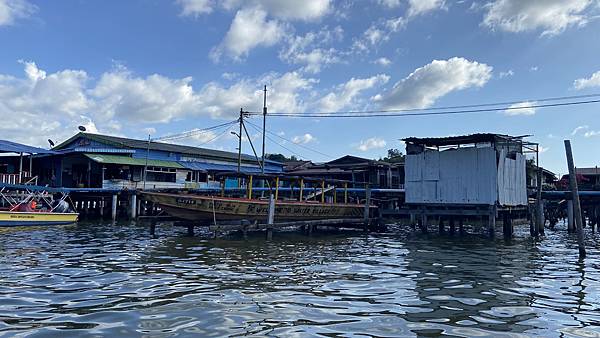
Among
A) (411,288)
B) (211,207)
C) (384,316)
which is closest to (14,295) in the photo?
(384,316)

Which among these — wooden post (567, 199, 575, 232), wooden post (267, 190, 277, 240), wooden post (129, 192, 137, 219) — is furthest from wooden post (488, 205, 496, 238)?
wooden post (129, 192, 137, 219)

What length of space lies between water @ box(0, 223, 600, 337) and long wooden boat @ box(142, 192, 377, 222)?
217cm

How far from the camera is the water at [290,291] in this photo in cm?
654

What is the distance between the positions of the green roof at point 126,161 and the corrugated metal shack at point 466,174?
21.3 metres

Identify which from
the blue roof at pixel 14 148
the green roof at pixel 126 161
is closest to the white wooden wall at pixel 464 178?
the green roof at pixel 126 161

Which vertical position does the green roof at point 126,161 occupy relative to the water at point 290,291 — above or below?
above

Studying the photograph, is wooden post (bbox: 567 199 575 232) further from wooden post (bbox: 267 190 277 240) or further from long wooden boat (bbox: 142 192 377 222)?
wooden post (bbox: 267 190 277 240)

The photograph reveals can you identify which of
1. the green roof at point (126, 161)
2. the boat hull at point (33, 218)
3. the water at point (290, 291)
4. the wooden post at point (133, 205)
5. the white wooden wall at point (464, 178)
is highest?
the green roof at point (126, 161)

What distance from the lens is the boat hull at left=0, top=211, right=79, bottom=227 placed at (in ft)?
72.2

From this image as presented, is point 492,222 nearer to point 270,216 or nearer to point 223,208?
point 270,216

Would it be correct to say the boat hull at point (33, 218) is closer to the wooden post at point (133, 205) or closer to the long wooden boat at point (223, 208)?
the wooden post at point (133, 205)

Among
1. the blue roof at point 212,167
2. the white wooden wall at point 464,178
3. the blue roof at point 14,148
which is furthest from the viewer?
the blue roof at point 212,167

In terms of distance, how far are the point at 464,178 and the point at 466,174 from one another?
206 millimetres

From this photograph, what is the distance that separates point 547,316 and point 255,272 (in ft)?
20.1
